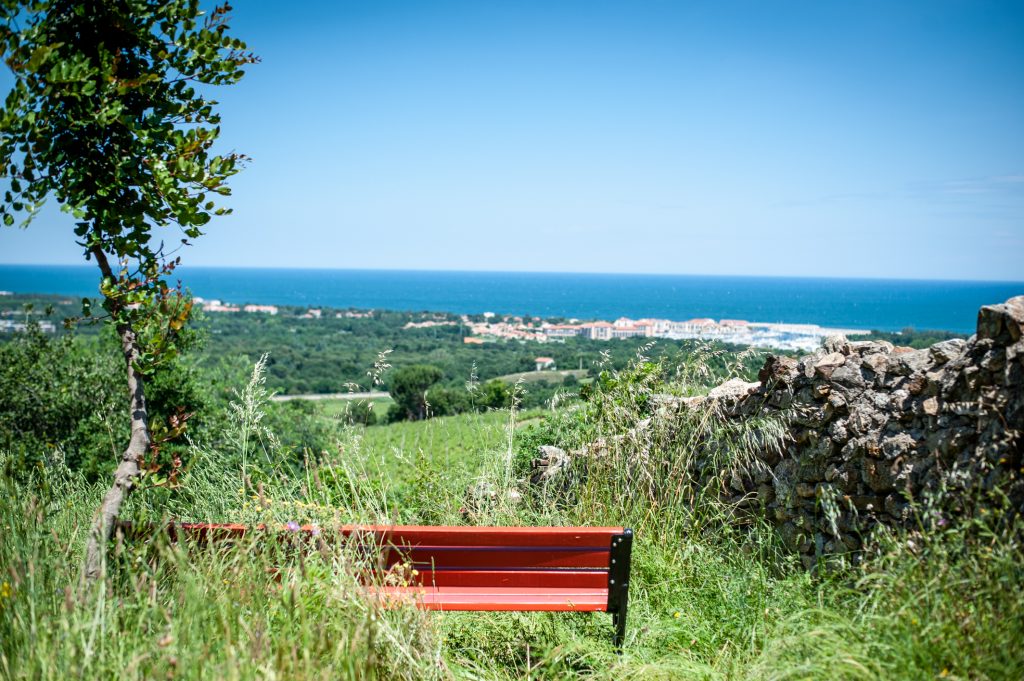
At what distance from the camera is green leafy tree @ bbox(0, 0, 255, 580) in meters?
2.58

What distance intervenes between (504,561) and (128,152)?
2339mm

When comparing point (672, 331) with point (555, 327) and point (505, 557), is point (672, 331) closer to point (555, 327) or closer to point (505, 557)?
point (505, 557)

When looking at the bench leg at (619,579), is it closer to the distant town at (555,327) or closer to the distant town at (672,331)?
the distant town at (672,331)

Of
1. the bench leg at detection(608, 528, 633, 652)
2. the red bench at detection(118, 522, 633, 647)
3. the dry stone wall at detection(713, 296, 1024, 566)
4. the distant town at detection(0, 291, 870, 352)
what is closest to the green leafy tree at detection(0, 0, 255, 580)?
the red bench at detection(118, 522, 633, 647)

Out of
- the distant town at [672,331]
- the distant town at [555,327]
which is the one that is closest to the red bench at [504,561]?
the distant town at [672,331]

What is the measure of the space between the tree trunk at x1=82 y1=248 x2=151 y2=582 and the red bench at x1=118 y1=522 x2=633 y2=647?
97 mm

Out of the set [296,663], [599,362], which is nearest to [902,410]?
[599,362]

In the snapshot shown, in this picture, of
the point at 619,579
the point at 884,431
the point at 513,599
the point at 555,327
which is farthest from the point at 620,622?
the point at 555,327

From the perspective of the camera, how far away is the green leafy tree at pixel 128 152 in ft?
8.46

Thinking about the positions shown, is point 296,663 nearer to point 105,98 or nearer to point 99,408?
point 105,98

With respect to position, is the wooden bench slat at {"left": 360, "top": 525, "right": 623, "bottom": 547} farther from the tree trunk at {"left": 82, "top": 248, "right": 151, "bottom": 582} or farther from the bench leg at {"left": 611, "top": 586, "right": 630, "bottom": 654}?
the tree trunk at {"left": 82, "top": 248, "right": 151, "bottom": 582}

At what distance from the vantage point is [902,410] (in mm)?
3244

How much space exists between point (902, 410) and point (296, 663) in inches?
117

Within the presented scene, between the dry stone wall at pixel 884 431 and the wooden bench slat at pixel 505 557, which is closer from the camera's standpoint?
the dry stone wall at pixel 884 431
